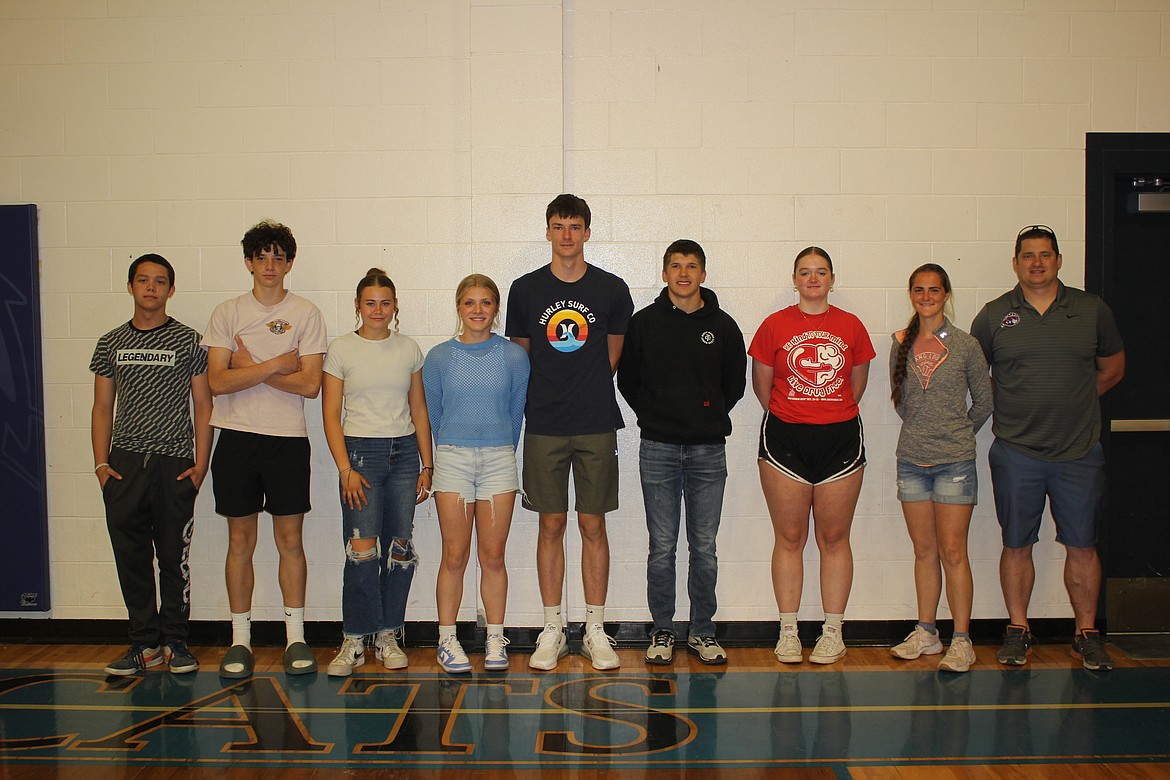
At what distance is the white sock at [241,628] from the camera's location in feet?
12.3

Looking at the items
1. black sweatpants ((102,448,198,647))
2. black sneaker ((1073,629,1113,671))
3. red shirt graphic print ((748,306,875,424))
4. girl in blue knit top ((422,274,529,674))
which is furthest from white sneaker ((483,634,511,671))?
black sneaker ((1073,629,1113,671))

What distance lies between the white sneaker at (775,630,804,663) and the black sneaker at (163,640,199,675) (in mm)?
2569

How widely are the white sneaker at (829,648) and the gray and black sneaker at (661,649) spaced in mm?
628

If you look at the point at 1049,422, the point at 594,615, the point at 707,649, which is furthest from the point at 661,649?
the point at 1049,422

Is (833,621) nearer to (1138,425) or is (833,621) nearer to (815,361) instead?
(815,361)

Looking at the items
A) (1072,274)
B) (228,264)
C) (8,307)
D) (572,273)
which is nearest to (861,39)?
(1072,274)

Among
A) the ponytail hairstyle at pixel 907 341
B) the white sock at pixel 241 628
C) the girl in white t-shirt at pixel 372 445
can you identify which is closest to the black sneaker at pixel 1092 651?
the ponytail hairstyle at pixel 907 341

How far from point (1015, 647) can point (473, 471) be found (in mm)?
2514

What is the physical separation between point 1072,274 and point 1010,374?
0.72 m

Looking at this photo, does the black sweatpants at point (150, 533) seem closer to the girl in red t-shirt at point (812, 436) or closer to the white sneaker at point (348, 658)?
the white sneaker at point (348, 658)

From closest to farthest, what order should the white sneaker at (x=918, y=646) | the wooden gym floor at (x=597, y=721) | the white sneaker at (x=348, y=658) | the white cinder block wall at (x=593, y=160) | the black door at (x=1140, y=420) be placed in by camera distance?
the wooden gym floor at (x=597, y=721)
the white sneaker at (x=348, y=658)
the white sneaker at (x=918, y=646)
the white cinder block wall at (x=593, y=160)
the black door at (x=1140, y=420)

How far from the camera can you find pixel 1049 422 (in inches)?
147

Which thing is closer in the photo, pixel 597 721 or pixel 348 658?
pixel 597 721

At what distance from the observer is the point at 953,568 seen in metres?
3.80
